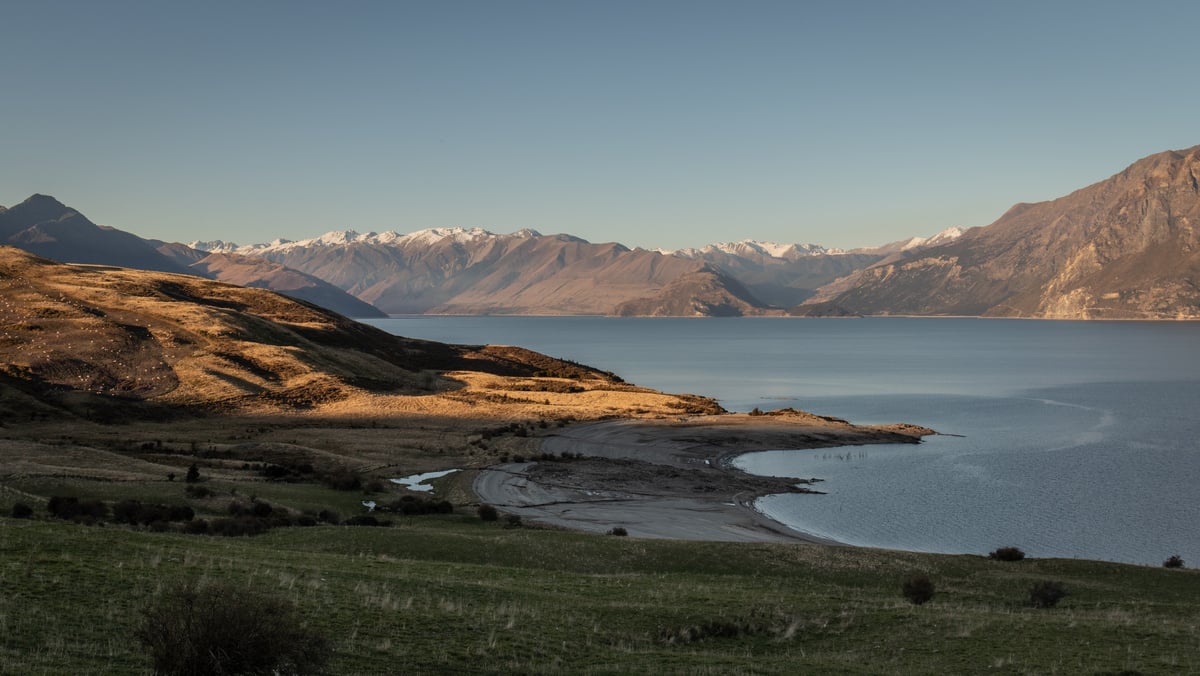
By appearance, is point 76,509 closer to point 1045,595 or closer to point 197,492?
point 197,492

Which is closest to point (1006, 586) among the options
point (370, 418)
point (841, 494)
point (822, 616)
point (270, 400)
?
point (822, 616)

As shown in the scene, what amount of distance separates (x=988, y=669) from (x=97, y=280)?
482ft

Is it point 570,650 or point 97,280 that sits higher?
point 97,280

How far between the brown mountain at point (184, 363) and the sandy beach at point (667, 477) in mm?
14613

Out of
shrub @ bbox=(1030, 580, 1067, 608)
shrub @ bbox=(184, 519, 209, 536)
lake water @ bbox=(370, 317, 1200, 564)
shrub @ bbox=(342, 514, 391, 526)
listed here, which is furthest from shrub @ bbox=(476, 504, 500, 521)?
shrub @ bbox=(1030, 580, 1067, 608)

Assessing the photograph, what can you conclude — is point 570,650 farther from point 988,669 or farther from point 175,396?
point 175,396

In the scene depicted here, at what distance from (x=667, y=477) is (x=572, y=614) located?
5081cm

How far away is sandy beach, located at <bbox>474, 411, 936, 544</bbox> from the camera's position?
5388 cm

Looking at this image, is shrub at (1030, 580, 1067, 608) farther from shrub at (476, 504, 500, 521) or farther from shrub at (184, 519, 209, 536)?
shrub at (184, 519, 209, 536)

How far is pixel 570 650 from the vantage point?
59.1 feet

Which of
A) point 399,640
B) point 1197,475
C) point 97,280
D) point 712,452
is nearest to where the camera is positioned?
point 399,640

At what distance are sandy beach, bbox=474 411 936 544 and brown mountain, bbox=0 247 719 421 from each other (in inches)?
575

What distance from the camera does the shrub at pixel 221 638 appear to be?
13492 mm

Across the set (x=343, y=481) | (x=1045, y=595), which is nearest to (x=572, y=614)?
(x=1045, y=595)
